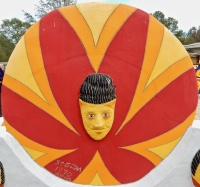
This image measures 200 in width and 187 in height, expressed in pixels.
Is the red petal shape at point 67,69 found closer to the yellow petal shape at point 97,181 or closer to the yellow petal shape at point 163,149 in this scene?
the yellow petal shape at point 97,181

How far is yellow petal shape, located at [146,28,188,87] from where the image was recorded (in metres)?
3.02

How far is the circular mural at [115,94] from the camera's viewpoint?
2.99 m

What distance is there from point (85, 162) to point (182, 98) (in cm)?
143

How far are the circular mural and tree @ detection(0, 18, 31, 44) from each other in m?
36.2

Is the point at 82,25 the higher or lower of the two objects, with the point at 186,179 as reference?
higher

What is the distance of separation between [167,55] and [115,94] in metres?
0.80

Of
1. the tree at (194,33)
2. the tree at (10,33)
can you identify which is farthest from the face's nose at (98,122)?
the tree at (194,33)

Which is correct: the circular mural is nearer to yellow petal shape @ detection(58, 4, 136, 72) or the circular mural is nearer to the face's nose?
yellow petal shape @ detection(58, 4, 136, 72)

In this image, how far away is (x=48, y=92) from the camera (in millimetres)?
2984

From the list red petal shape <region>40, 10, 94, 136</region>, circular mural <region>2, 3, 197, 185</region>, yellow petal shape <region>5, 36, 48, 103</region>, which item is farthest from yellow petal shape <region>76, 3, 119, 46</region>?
yellow petal shape <region>5, 36, 48, 103</region>

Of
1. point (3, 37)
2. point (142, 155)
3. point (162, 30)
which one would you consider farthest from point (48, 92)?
point (3, 37)

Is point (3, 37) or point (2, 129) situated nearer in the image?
point (2, 129)

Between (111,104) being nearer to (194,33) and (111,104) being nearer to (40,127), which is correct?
(40,127)

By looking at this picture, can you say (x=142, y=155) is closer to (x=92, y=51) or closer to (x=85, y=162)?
(x=85, y=162)
